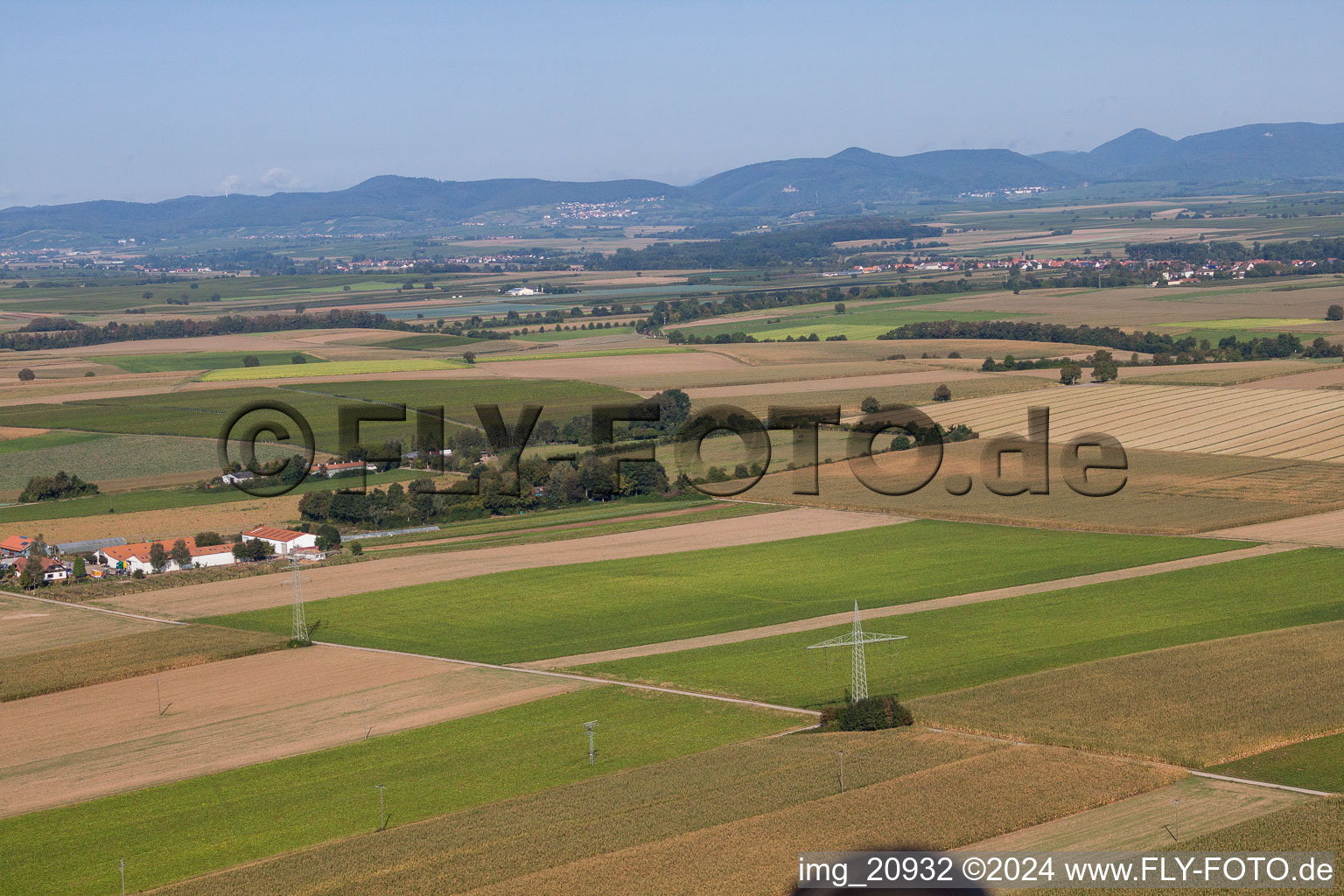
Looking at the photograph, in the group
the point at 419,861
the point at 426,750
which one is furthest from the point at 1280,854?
the point at 426,750

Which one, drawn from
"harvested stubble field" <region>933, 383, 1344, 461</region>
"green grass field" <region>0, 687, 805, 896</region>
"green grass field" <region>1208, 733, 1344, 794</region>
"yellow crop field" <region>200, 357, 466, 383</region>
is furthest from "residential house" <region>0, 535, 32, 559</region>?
"yellow crop field" <region>200, 357, 466, 383</region>

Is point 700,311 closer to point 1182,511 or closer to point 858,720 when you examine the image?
point 1182,511

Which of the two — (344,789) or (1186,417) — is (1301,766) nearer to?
(344,789)

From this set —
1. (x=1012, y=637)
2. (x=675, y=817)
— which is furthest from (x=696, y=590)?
(x=675, y=817)

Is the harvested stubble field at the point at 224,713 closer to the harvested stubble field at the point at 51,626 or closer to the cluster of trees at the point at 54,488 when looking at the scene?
the harvested stubble field at the point at 51,626

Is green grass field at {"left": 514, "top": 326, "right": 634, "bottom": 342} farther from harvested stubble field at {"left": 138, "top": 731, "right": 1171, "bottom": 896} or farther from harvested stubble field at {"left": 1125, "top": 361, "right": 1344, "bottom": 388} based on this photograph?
harvested stubble field at {"left": 138, "top": 731, "right": 1171, "bottom": 896}
